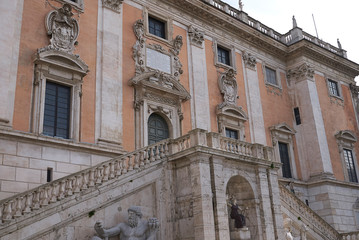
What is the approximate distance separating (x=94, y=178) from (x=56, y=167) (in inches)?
114

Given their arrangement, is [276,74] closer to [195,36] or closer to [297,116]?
[297,116]

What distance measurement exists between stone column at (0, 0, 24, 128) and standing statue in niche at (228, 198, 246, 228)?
26.1ft

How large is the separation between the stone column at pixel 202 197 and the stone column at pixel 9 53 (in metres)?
6.21

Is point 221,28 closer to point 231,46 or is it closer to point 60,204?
point 231,46

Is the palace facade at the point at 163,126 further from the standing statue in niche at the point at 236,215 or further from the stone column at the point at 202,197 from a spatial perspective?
the standing statue in niche at the point at 236,215

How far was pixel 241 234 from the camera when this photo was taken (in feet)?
41.9

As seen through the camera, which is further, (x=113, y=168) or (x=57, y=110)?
(x=57, y=110)

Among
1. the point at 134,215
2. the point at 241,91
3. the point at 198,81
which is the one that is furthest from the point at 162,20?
the point at 134,215

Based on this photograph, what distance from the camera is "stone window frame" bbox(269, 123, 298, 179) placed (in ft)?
71.9

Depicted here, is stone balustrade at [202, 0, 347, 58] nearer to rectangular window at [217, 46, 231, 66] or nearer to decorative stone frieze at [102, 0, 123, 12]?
rectangular window at [217, 46, 231, 66]

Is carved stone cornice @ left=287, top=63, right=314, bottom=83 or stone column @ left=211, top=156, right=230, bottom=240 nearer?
stone column @ left=211, top=156, right=230, bottom=240

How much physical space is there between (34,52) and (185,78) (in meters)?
7.47

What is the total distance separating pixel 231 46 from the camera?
71.8ft

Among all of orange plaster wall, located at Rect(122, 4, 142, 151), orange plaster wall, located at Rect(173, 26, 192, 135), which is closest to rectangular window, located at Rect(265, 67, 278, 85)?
orange plaster wall, located at Rect(173, 26, 192, 135)
